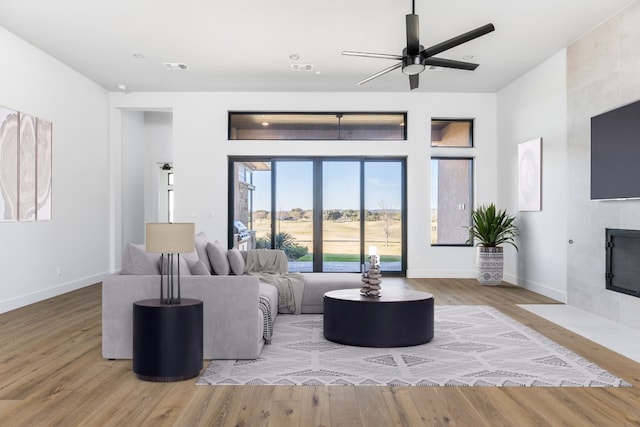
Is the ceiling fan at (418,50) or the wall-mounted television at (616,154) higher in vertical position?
the ceiling fan at (418,50)

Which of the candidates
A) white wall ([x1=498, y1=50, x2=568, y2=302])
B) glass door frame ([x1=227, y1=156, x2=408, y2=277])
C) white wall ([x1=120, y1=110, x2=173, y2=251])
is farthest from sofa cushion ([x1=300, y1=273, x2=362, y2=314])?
white wall ([x1=120, y1=110, x2=173, y2=251])

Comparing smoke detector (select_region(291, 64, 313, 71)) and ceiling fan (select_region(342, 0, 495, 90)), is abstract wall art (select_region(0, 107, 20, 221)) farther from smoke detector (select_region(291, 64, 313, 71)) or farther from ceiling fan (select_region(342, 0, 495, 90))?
ceiling fan (select_region(342, 0, 495, 90))

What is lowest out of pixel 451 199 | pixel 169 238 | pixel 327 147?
pixel 169 238

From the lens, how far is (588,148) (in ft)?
18.9

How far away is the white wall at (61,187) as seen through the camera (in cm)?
584

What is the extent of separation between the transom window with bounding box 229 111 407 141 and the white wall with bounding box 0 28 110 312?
232cm

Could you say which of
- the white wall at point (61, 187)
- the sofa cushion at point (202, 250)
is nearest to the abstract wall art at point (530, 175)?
the sofa cushion at point (202, 250)

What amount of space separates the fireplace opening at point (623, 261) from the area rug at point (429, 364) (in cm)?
124

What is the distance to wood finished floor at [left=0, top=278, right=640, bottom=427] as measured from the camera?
104 inches

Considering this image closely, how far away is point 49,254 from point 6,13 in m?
2.97

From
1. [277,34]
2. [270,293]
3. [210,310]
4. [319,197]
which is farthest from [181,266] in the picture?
[319,197]

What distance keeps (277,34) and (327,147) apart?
10.0 ft

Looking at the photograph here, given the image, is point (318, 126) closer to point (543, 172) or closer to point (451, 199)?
point (451, 199)

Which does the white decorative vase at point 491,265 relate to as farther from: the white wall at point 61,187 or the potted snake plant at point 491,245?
the white wall at point 61,187
